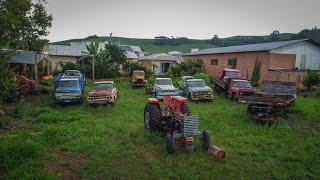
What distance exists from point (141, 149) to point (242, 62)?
85.8 feet

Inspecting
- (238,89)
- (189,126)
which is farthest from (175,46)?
(189,126)

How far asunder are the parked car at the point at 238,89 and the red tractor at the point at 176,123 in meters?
9.77

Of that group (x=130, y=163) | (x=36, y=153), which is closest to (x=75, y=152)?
(x=36, y=153)

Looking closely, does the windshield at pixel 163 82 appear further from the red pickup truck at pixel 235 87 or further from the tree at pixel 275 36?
the tree at pixel 275 36

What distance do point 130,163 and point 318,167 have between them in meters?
5.67

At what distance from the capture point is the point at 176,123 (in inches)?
469

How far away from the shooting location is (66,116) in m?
17.0

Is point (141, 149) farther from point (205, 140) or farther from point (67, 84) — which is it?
point (67, 84)

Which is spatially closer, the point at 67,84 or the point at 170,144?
the point at 170,144

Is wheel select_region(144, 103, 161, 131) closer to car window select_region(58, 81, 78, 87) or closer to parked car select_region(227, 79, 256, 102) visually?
car window select_region(58, 81, 78, 87)

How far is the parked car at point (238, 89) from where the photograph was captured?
22188mm

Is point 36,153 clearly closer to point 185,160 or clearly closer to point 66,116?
point 185,160

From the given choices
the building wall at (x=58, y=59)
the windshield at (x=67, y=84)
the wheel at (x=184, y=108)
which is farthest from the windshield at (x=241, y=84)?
the building wall at (x=58, y=59)

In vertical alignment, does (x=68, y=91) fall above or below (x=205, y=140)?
above
